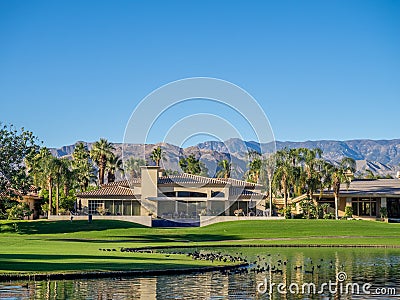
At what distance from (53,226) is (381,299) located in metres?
52.3

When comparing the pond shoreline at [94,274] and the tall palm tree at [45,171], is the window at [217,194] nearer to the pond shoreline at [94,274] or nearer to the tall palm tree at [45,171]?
the tall palm tree at [45,171]

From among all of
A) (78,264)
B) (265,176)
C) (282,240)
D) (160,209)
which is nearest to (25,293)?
(78,264)

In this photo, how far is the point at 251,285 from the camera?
2855 centimetres

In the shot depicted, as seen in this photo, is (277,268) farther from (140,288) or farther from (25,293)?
(25,293)

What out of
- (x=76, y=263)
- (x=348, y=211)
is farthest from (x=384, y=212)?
(x=76, y=263)

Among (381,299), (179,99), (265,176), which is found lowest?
(381,299)

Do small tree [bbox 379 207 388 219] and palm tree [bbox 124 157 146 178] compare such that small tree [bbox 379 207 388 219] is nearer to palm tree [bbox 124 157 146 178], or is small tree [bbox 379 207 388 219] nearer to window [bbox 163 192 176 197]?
window [bbox 163 192 176 197]

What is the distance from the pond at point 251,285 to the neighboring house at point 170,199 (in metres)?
52.5

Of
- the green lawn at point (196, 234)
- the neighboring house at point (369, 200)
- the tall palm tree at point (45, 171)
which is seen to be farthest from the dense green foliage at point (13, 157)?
the neighboring house at point (369, 200)

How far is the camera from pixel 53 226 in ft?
238

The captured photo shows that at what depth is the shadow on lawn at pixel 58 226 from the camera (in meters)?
69.9

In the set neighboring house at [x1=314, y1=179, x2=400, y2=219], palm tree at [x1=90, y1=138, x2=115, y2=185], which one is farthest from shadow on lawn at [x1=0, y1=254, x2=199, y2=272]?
palm tree at [x1=90, y1=138, x2=115, y2=185]

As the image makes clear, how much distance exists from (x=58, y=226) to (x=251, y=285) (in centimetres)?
4669

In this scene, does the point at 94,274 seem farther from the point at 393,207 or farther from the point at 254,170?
the point at 254,170
